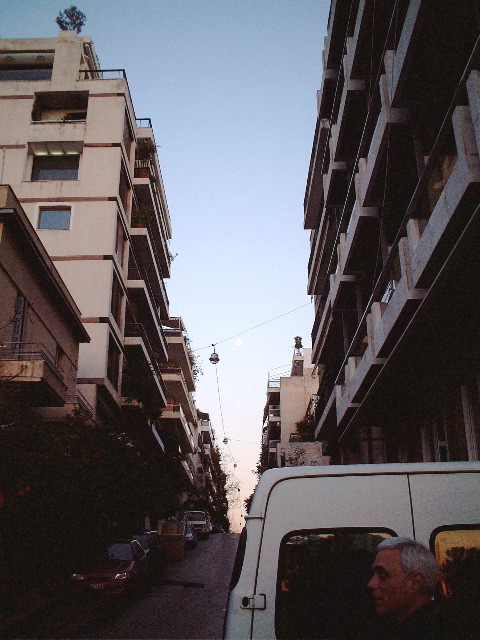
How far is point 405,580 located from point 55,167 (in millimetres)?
29658

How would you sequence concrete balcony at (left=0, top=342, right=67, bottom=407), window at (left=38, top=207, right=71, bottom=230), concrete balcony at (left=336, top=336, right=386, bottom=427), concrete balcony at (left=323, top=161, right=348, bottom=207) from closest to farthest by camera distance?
concrete balcony at (left=336, top=336, right=386, bottom=427), concrete balcony at (left=0, top=342, right=67, bottom=407), concrete balcony at (left=323, top=161, right=348, bottom=207), window at (left=38, top=207, right=71, bottom=230)

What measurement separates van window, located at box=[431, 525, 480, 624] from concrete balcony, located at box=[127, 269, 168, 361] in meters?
28.3

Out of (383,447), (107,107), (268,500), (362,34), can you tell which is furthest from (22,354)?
(107,107)

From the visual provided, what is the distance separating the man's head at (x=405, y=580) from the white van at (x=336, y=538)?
219 millimetres

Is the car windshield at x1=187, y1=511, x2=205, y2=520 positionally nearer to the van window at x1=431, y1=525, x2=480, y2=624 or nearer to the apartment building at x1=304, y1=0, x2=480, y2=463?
the apartment building at x1=304, y1=0, x2=480, y2=463

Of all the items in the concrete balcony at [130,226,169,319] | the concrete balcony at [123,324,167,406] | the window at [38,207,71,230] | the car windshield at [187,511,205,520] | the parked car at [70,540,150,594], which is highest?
the concrete balcony at [130,226,169,319]

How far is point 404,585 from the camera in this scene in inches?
104

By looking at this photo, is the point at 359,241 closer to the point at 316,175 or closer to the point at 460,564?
the point at 316,175

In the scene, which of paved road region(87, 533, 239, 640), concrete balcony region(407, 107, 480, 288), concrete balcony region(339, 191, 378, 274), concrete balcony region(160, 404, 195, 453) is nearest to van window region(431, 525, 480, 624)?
concrete balcony region(407, 107, 480, 288)

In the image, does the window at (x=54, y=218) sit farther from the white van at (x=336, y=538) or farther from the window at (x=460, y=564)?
the window at (x=460, y=564)

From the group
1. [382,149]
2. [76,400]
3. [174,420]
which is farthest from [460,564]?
[174,420]

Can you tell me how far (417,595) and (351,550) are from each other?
44 centimetres

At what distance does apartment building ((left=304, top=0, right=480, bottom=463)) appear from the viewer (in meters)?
7.90

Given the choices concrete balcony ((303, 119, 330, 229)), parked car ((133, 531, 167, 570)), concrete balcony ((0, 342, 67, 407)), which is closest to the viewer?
concrete balcony ((0, 342, 67, 407))
